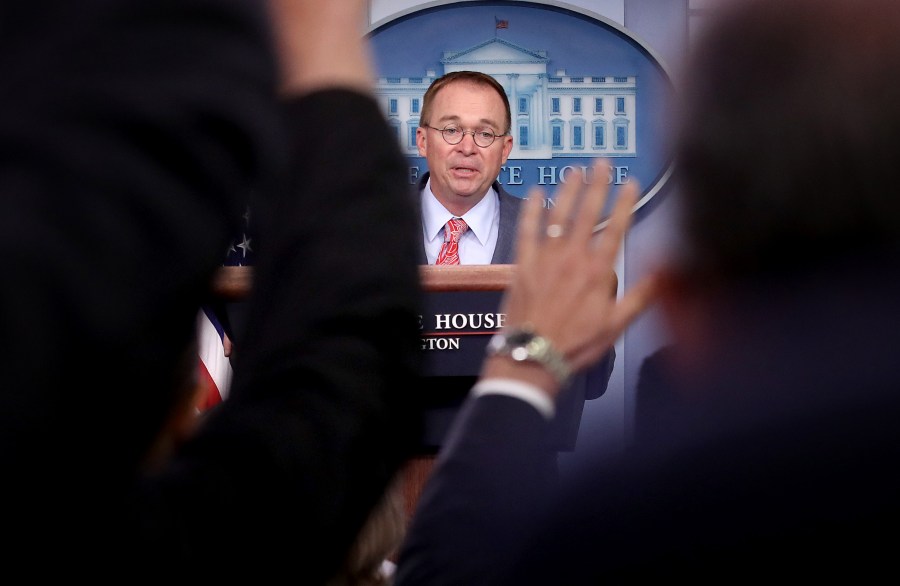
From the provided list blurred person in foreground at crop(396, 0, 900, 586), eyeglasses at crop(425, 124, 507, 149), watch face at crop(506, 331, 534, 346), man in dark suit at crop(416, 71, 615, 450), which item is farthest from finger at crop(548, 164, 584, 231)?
eyeglasses at crop(425, 124, 507, 149)

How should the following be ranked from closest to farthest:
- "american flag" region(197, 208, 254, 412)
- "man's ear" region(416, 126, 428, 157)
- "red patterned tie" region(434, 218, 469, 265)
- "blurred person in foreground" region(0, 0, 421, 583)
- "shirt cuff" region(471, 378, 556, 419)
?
1. "blurred person in foreground" region(0, 0, 421, 583)
2. "shirt cuff" region(471, 378, 556, 419)
3. "american flag" region(197, 208, 254, 412)
4. "red patterned tie" region(434, 218, 469, 265)
5. "man's ear" region(416, 126, 428, 157)

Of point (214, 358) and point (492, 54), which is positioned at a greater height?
point (492, 54)

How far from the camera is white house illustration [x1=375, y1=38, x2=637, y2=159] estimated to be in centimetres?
429

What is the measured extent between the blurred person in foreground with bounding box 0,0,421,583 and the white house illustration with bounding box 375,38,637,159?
379 centimetres

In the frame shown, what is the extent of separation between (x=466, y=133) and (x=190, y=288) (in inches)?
137

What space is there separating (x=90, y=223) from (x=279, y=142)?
0.32 feet

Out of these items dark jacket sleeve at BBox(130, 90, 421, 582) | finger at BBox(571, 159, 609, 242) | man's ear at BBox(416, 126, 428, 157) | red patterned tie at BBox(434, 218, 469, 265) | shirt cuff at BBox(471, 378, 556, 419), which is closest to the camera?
dark jacket sleeve at BBox(130, 90, 421, 582)

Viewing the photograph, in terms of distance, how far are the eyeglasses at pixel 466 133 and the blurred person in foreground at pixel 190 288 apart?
10.7 feet

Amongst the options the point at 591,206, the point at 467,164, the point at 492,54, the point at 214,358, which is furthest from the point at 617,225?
the point at 492,54

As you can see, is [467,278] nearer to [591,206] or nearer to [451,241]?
[591,206]

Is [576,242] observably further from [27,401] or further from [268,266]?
[27,401]

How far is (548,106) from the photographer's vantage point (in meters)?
4.31

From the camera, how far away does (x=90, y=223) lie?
35 cm

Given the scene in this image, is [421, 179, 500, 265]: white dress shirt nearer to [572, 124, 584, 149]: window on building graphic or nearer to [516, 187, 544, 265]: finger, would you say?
[572, 124, 584, 149]: window on building graphic
